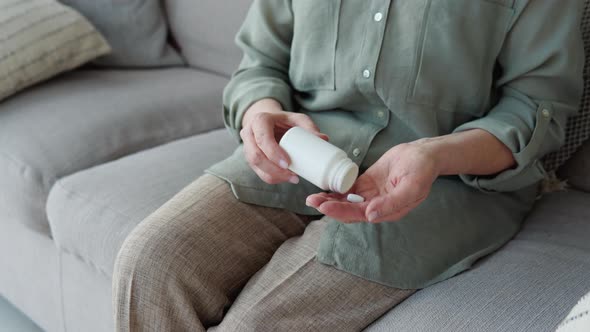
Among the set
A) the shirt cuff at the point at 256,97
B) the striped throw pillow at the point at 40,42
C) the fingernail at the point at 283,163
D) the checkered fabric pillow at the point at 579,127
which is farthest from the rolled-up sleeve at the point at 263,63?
the striped throw pillow at the point at 40,42

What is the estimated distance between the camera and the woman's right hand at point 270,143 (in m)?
0.81

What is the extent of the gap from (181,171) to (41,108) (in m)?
0.45

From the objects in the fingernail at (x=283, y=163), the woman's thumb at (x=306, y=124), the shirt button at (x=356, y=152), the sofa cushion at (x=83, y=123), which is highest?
the woman's thumb at (x=306, y=124)

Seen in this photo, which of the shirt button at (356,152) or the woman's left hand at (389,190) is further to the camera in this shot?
the shirt button at (356,152)

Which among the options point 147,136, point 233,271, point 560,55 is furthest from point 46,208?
point 560,55

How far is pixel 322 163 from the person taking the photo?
74cm

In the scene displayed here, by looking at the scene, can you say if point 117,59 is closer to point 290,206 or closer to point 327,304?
point 290,206

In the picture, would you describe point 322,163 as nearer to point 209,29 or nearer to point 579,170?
point 579,170

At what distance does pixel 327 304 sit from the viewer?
0.78 metres

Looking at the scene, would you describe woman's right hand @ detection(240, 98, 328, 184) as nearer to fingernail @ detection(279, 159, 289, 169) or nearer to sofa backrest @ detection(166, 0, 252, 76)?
fingernail @ detection(279, 159, 289, 169)

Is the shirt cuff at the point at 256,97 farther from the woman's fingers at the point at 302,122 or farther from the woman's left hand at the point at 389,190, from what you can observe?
the woman's left hand at the point at 389,190

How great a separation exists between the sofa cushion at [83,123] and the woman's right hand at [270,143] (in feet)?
1.62

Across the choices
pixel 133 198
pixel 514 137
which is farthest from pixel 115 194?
pixel 514 137

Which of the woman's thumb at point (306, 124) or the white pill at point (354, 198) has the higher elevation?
the woman's thumb at point (306, 124)
